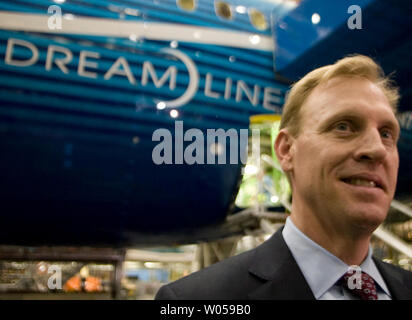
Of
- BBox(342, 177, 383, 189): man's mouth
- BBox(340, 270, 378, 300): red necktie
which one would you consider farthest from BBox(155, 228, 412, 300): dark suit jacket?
BBox(342, 177, 383, 189): man's mouth

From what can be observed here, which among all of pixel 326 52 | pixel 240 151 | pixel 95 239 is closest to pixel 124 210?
pixel 95 239

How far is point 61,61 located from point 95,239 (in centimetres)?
127

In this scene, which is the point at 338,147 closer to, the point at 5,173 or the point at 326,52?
the point at 326,52

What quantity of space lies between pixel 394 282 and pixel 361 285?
0.17 metres

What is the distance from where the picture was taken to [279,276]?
953 mm

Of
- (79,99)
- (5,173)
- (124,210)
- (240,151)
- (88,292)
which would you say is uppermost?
(79,99)

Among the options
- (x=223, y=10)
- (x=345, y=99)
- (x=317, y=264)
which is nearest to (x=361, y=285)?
Answer: (x=317, y=264)

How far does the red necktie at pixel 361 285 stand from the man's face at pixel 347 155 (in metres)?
0.13

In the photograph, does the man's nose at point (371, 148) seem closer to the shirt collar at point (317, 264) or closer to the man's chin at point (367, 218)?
the man's chin at point (367, 218)

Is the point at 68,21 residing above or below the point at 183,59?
above

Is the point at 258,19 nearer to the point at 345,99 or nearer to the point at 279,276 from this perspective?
the point at 345,99

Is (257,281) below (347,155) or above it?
below

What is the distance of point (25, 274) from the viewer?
2.25 meters

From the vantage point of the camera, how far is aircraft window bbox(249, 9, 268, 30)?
314 centimetres
